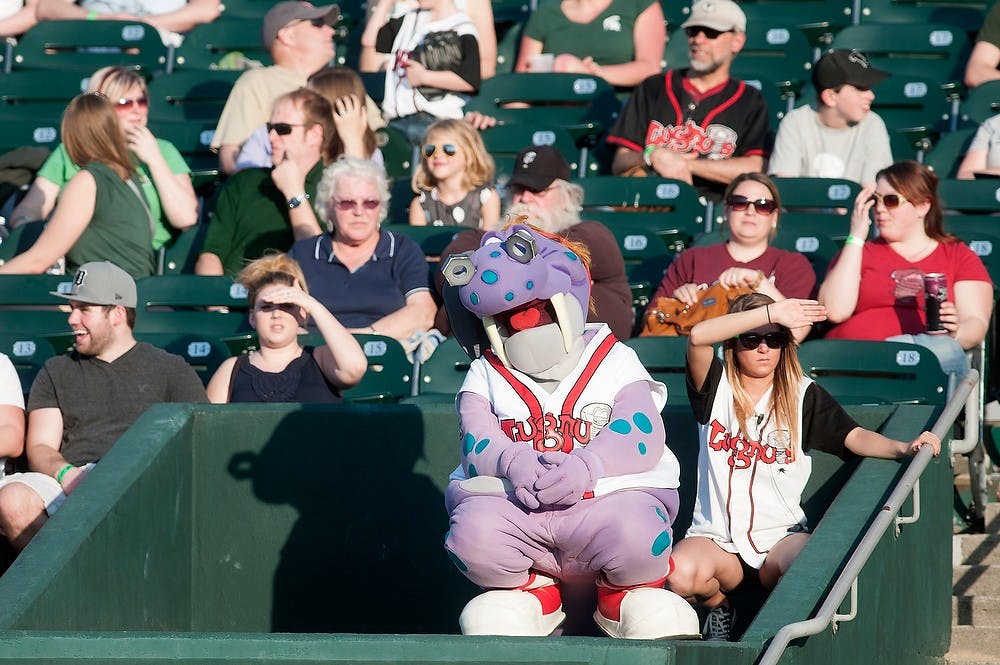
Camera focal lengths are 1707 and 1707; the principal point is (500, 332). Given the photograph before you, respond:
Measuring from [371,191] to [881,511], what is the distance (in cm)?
318

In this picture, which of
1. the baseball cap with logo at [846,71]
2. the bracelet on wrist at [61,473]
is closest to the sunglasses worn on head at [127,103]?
the bracelet on wrist at [61,473]

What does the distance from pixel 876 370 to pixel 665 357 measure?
2.35 feet

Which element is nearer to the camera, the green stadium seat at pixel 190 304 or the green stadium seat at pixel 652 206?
the green stadium seat at pixel 190 304

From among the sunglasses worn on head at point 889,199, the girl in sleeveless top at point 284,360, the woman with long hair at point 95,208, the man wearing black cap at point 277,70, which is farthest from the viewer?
the man wearing black cap at point 277,70

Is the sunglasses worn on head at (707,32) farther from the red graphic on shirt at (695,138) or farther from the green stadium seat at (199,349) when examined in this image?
the green stadium seat at (199,349)

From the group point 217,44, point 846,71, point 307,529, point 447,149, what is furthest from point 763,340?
point 217,44

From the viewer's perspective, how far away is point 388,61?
8.56m

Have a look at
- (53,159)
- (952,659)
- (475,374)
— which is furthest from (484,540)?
(53,159)

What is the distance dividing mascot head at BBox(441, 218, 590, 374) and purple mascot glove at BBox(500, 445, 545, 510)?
0.25 metres

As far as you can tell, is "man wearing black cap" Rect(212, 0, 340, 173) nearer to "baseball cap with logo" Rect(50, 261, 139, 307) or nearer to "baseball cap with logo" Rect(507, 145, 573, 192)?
"baseball cap with logo" Rect(507, 145, 573, 192)

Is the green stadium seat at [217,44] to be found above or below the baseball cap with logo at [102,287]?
above

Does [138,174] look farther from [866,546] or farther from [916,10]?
[866,546]

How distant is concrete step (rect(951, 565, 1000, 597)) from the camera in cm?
543

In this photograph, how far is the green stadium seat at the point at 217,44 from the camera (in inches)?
373
